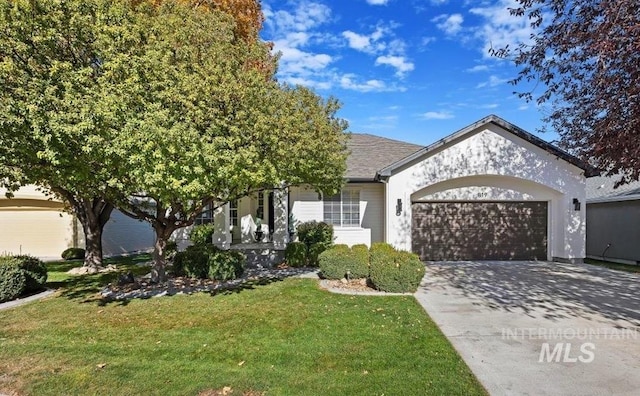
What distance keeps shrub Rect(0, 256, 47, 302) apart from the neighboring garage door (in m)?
10.7

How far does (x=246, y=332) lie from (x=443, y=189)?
1062 centimetres

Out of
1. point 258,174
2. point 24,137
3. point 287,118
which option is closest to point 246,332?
point 258,174

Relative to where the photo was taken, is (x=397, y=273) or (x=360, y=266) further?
(x=360, y=266)

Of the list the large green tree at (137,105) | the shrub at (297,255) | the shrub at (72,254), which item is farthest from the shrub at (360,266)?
the shrub at (72,254)

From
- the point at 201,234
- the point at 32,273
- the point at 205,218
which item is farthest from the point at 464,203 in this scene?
the point at 32,273

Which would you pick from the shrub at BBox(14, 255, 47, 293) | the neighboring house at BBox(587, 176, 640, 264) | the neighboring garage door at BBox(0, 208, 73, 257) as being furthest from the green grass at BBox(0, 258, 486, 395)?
the neighboring house at BBox(587, 176, 640, 264)

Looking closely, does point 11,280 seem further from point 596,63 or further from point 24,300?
point 596,63

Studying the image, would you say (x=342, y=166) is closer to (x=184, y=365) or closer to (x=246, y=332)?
(x=246, y=332)

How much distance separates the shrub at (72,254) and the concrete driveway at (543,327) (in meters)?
16.2

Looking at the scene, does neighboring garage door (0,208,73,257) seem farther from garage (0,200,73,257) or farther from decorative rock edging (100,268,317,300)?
decorative rock edging (100,268,317,300)

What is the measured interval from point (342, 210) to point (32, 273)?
34.3 feet

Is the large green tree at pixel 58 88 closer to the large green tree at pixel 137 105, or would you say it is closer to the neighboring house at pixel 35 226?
the large green tree at pixel 137 105

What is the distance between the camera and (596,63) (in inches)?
271

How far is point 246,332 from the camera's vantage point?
6.34m
